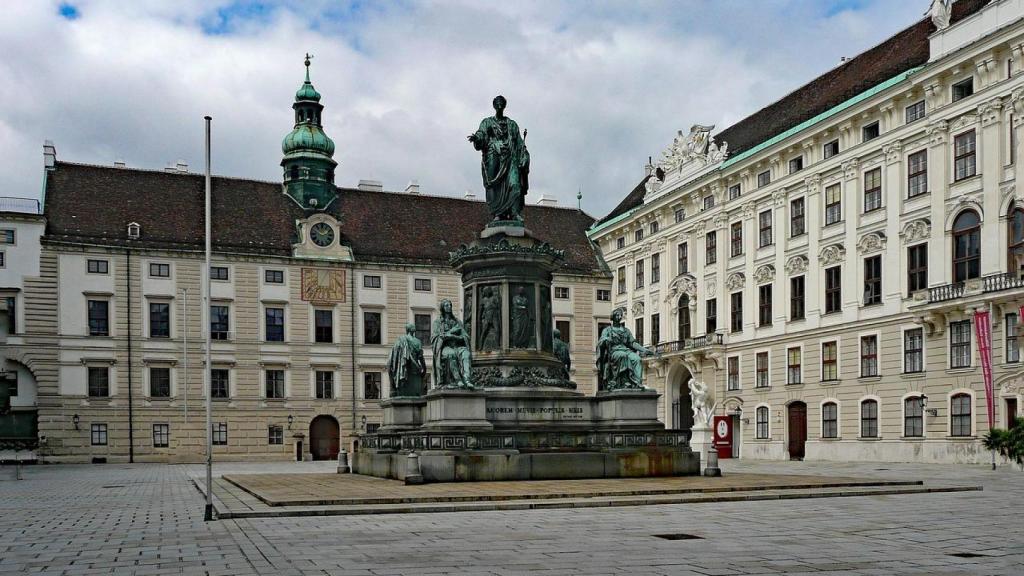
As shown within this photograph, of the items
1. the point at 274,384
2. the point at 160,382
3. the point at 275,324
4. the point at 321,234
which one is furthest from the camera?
the point at 321,234

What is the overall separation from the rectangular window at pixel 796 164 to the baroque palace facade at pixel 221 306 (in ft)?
72.9

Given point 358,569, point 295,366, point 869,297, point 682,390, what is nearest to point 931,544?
point 358,569

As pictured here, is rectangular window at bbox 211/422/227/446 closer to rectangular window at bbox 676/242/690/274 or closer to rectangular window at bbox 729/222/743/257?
rectangular window at bbox 676/242/690/274

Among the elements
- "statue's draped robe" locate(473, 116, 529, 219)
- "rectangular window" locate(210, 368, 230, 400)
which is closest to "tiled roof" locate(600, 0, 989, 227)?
"statue's draped robe" locate(473, 116, 529, 219)

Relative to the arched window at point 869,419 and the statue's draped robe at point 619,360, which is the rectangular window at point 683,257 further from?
the statue's draped robe at point 619,360

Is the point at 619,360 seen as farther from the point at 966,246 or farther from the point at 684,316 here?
the point at 684,316

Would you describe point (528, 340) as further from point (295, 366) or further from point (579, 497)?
point (295, 366)

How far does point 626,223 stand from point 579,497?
50.6 meters

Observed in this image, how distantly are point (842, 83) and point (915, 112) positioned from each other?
875 cm

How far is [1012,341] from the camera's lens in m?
38.2

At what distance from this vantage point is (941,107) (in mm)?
42656

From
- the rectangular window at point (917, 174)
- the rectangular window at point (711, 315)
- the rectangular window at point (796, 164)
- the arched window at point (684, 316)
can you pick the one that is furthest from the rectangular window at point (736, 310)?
the rectangular window at point (917, 174)

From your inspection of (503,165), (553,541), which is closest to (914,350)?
(503,165)

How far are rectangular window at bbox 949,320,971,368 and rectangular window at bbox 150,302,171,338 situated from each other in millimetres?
42485
